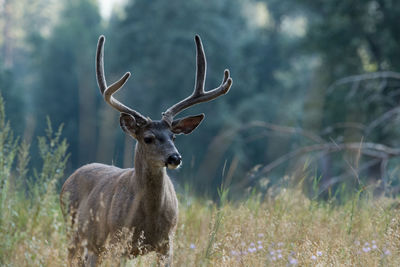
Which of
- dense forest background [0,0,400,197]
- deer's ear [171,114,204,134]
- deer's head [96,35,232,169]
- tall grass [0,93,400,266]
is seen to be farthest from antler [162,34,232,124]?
dense forest background [0,0,400,197]

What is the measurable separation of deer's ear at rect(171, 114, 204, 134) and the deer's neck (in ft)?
1.64

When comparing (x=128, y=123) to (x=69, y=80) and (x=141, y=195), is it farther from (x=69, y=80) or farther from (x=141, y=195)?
(x=69, y=80)

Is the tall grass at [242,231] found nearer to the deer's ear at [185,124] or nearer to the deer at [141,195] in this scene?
the deer at [141,195]

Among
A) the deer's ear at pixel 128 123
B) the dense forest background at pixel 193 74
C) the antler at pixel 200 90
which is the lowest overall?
the dense forest background at pixel 193 74

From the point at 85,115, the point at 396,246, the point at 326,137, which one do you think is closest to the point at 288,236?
the point at 396,246

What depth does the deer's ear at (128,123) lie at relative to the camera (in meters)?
5.29

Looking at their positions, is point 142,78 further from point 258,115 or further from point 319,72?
point 319,72

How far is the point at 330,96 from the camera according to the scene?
20.6m

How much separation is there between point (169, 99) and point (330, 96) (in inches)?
547

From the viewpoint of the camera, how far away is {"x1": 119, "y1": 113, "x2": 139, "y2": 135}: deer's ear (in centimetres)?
529

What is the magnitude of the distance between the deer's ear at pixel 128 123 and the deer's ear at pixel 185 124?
39 centimetres

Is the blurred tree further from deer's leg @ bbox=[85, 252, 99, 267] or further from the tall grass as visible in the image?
deer's leg @ bbox=[85, 252, 99, 267]

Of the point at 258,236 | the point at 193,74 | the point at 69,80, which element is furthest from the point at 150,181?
the point at 69,80

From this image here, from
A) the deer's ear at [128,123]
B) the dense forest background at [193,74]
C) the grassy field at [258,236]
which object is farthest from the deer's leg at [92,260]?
the dense forest background at [193,74]
